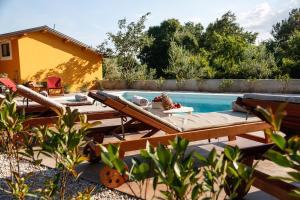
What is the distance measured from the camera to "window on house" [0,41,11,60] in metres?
19.4

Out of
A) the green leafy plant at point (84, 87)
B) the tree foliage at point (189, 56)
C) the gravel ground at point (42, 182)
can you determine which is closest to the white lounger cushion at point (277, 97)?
the gravel ground at point (42, 182)

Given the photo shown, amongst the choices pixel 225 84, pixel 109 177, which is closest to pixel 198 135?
pixel 109 177

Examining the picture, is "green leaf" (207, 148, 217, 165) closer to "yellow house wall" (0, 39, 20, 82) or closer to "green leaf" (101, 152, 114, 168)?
"green leaf" (101, 152, 114, 168)

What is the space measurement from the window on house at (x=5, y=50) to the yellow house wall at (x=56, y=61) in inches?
52.2

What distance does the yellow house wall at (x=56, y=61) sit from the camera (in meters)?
18.8

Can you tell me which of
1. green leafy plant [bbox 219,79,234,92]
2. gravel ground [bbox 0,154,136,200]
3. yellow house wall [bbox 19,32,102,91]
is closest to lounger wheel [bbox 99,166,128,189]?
gravel ground [bbox 0,154,136,200]

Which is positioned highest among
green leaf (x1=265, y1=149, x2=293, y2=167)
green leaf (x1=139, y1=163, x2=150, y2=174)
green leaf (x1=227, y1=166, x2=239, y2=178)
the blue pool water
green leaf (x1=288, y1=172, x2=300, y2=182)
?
green leaf (x1=265, y1=149, x2=293, y2=167)

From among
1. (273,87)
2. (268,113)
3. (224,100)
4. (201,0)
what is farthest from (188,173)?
(273,87)

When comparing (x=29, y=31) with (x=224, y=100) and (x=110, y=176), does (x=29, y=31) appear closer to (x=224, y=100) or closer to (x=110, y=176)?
(x=224, y=100)

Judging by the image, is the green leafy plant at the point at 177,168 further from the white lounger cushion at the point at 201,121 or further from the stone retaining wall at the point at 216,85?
the stone retaining wall at the point at 216,85

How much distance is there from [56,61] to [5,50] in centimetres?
299

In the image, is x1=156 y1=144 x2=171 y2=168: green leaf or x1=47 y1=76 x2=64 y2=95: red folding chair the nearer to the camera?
x1=156 y1=144 x2=171 y2=168: green leaf

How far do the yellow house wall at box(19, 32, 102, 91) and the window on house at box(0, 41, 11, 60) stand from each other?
4.35 feet

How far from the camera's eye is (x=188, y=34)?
2855cm
